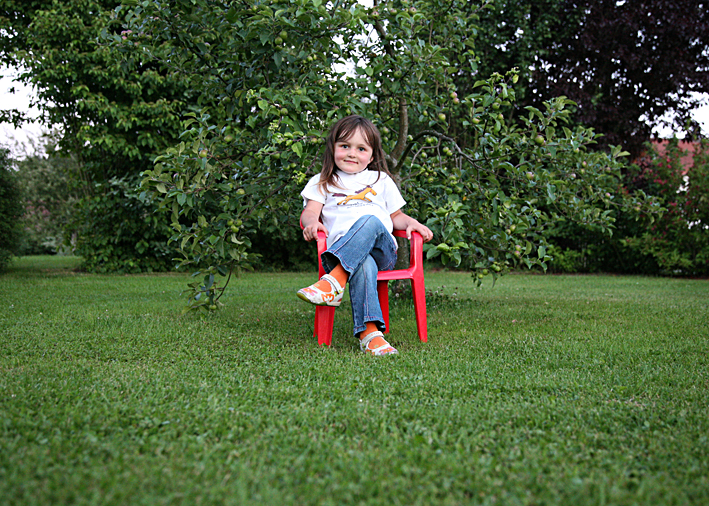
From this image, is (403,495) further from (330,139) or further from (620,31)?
(620,31)

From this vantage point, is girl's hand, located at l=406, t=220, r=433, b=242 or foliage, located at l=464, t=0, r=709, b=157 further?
foliage, located at l=464, t=0, r=709, b=157

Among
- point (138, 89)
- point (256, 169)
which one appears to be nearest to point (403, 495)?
point (256, 169)

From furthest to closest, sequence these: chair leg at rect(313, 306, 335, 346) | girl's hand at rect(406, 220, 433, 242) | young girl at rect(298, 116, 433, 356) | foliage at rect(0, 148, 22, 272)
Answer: foliage at rect(0, 148, 22, 272) → girl's hand at rect(406, 220, 433, 242) → chair leg at rect(313, 306, 335, 346) → young girl at rect(298, 116, 433, 356)

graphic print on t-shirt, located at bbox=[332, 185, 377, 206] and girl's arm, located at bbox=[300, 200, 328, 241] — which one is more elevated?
graphic print on t-shirt, located at bbox=[332, 185, 377, 206]

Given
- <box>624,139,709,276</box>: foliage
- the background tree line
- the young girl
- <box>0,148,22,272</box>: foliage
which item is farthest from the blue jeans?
<box>624,139,709,276</box>: foliage

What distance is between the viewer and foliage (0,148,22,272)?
23.9 ft

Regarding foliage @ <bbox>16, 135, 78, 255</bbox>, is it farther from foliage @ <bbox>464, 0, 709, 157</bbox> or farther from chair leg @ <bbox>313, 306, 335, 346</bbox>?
chair leg @ <bbox>313, 306, 335, 346</bbox>

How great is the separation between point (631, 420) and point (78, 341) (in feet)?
8.26

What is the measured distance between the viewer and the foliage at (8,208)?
7270mm

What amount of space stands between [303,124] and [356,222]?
2.27 feet

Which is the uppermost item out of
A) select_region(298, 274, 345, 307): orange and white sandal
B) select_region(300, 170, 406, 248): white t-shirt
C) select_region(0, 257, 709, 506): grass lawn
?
select_region(300, 170, 406, 248): white t-shirt

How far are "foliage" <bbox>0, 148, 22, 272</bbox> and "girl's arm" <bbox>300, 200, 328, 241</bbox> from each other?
626 cm

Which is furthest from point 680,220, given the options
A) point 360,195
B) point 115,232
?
point 115,232

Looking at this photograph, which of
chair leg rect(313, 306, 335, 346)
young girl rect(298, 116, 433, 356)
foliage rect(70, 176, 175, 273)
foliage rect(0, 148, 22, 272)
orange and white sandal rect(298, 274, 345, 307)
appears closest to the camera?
orange and white sandal rect(298, 274, 345, 307)
